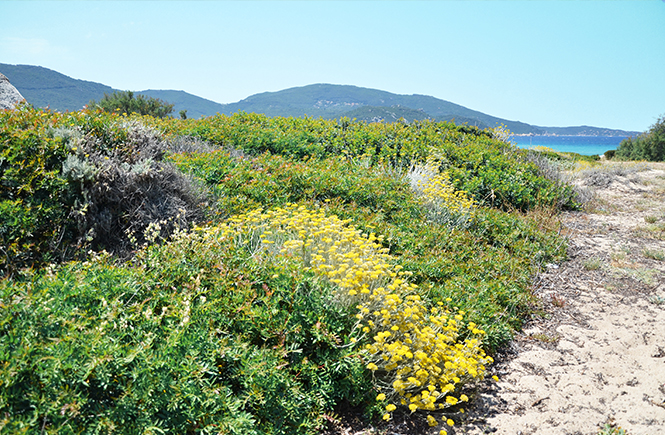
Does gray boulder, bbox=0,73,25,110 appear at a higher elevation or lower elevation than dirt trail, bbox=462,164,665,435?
higher

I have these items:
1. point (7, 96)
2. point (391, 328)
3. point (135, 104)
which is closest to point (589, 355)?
point (391, 328)

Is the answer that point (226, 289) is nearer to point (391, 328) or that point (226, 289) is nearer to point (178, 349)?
point (178, 349)

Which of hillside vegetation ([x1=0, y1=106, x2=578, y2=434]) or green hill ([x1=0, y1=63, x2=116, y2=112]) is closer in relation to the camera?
hillside vegetation ([x1=0, y1=106, x2=578, y2=434])

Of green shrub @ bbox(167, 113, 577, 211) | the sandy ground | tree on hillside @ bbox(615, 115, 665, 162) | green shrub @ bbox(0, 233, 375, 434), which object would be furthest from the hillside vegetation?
tree on hillside @ bbox(615, 115, 665, 162)

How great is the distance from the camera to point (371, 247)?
3.89 metres

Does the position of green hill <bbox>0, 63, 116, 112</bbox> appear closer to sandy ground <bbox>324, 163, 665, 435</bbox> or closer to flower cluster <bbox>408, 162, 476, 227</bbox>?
flower cluster <bbox>408, 162, 476, 227</bbox>

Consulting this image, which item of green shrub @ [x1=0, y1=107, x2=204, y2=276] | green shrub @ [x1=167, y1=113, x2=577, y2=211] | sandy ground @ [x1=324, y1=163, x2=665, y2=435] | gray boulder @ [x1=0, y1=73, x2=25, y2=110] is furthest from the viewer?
green shrub @ [x1=167, y1=113, x2=577, y2=211]

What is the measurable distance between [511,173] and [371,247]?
6140 mm

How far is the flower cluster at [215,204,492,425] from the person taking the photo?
2.66m

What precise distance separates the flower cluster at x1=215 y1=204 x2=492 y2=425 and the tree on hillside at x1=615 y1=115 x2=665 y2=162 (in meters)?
29.6

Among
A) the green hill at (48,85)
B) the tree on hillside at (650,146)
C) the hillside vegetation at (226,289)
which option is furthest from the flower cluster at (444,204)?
the green hill at (48,85)

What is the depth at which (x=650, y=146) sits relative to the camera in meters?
25.3

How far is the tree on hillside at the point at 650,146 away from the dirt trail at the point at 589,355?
24.1 m

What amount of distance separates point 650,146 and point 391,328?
31086 mm
